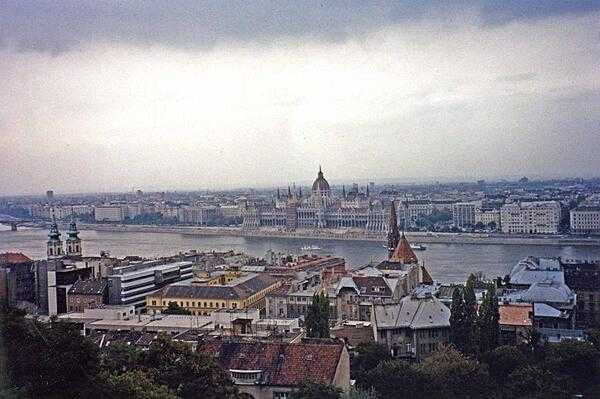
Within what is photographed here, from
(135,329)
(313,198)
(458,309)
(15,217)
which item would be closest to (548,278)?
(458,309)

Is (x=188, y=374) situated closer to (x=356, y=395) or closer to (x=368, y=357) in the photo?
(x=356, y=395)

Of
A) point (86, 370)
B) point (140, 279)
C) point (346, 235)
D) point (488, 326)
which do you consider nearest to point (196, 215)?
→ point (346, 235)

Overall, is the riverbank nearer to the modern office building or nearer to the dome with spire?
the dome with spire

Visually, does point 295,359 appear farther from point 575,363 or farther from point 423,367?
point 575,363

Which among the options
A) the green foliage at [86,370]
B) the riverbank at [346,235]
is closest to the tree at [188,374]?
the green foliage at [86,370]

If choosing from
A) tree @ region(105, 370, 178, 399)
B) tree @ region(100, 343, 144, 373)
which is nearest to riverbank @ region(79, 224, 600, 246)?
tree @ region(100, 343, 144, 373)
